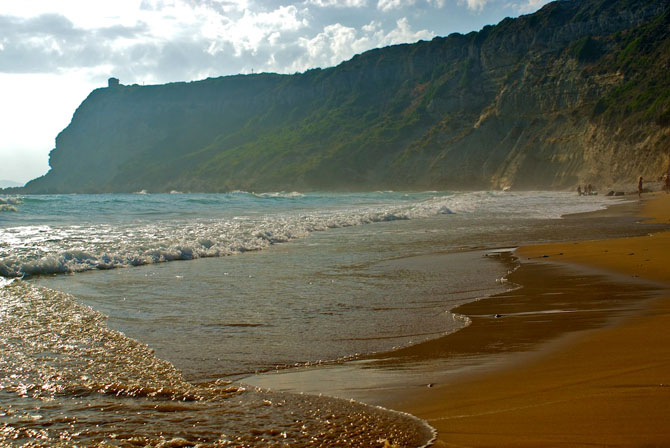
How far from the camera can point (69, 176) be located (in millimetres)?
152625

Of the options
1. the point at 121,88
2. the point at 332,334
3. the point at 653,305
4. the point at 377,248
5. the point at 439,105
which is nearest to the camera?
the point at 332,334

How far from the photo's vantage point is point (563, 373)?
3.67 metres

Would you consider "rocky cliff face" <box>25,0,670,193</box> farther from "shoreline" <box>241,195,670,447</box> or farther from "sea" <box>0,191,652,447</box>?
"shoreline" <box>241,195,670,447</box>

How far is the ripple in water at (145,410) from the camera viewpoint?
2.90 m

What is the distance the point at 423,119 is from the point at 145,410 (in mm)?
102186

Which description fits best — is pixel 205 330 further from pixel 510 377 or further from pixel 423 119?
pixel 423 119

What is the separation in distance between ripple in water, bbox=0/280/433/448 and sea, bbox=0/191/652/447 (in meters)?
0.01

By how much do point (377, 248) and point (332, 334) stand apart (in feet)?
23.6

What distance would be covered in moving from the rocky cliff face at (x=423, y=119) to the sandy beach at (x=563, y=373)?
46.7 metres

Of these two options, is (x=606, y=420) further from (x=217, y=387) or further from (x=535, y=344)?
(x=217, y=387)

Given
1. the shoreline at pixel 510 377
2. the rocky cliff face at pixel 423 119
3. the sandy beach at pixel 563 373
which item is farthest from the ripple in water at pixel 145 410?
the rocky cliff face at pixel 423 119

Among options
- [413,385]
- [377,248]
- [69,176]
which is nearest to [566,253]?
[377,248]

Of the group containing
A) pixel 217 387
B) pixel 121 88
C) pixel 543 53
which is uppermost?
pixel 121 88

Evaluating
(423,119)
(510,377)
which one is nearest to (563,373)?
(510,377)
